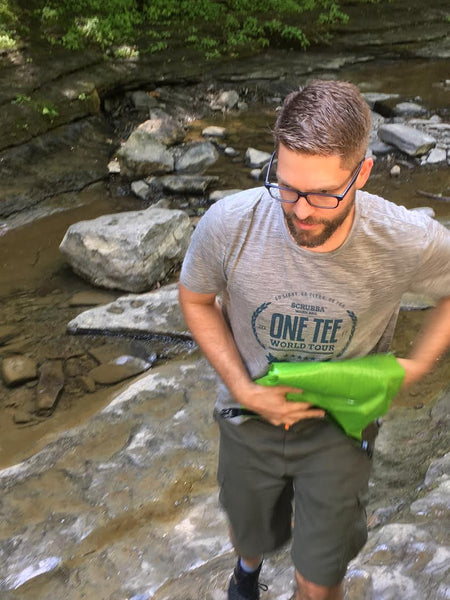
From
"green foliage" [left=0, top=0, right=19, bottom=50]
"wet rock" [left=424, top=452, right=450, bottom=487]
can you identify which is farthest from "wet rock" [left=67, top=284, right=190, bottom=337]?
"green foliage" [left=0, top=0, right=19, bottom=50]

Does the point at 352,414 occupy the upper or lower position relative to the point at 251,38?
upper

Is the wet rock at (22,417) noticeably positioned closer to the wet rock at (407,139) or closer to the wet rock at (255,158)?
the wet rock at (255,158)

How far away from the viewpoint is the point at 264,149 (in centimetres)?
897

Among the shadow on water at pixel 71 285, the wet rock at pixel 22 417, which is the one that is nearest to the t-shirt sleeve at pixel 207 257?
the shadow on water at pixel 71 285

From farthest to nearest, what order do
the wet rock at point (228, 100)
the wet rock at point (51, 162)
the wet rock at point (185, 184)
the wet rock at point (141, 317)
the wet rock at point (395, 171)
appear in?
the wet rock at point (228, 100)
the wet rock at point (395, 171)
the wet rock at point (185, 184)
the wet rock at point (51, 162)
the wet rock at point (141, 317)

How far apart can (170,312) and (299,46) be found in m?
8.91

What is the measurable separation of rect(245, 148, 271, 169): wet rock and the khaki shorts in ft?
21.6

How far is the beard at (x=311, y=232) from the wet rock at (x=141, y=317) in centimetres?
326

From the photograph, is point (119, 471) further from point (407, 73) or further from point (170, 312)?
point (407, 73)

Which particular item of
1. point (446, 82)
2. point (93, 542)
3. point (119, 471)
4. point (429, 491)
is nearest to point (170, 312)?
point (119, 471)

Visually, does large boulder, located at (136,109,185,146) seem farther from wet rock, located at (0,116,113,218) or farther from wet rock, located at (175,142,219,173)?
wet rock, located at (0,116,113,218)

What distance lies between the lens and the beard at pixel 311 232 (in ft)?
5.63

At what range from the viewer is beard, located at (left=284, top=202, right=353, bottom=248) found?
5.63 feet

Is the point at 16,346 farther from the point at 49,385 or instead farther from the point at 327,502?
the point at 327,502
